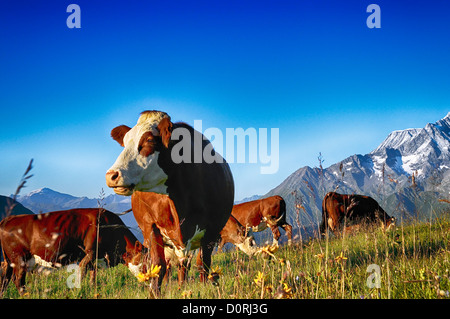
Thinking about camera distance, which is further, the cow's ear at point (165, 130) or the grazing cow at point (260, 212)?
the grazing cow at point (260, 212)

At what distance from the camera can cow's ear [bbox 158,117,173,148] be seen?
4.40 meters

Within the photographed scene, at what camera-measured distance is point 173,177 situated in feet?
15.2

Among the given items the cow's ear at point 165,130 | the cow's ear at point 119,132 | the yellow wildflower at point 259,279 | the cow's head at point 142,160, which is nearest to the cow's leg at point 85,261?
the cow's ear at point 119,132

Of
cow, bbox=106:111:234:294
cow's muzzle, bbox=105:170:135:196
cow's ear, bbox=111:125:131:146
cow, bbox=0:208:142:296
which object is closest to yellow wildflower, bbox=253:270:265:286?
cow, bbox=106:111:234:294

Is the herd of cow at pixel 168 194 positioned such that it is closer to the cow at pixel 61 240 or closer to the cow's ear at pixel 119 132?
the cow's ear at pixel 119 132

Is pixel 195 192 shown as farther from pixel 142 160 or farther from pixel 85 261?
pixel 85 261

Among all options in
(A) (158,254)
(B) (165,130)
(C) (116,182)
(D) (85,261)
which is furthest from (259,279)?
(D) (85,261)

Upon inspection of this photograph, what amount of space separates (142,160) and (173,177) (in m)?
0.60

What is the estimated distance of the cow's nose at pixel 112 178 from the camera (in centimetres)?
378
